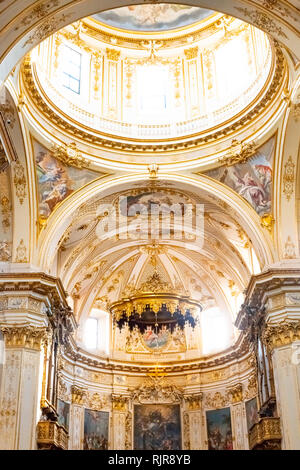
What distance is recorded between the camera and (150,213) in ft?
72.0

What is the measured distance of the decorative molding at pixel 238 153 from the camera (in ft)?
59.7

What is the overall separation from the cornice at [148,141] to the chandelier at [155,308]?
480 centimetres

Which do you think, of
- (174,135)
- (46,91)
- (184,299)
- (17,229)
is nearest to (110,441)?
(184,299)

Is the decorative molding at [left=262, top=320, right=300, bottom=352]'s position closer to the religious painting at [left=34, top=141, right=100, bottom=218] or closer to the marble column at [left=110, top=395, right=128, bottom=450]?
the religious painting at [left=34, top=141, right=100, bottom=218]

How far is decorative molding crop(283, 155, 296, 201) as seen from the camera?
1786 centimetres

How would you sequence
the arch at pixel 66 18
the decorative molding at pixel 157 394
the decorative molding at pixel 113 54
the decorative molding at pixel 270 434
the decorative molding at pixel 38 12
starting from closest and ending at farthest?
the arch at pixel 66 18 < the decorative molding at pixel 38 12 < the decorative molding at pixel 270 434 < the decorative molding at pixel 113 54 < the decorative molding at pixel 157 394

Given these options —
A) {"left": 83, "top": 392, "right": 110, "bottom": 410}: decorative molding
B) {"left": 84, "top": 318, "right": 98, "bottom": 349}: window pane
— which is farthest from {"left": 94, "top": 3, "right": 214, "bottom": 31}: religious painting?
{"left": 83, "top": 392, "right": 110, "bottom": 410}: decorative molding

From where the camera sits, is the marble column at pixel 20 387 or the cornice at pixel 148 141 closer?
the marble column at pixel 20 387

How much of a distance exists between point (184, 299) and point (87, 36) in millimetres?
9430

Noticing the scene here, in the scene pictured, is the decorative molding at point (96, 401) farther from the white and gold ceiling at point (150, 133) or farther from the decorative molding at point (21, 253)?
the decorative molding at point (21, 253)

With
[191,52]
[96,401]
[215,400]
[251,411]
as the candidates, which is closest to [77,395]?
[96,401]

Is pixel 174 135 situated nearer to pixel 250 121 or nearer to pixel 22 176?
pixel 250 121

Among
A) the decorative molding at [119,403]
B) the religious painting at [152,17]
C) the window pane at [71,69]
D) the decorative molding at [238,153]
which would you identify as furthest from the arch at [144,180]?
the decorative molding at [119,403]

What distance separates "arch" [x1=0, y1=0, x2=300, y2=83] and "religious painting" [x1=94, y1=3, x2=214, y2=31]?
283 inches
